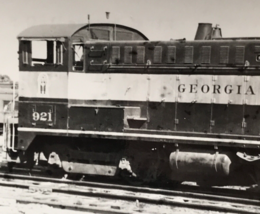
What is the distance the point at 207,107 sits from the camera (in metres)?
8.96

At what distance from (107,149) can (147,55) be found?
2.58 metres

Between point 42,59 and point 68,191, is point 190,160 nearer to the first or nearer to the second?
point 68,191

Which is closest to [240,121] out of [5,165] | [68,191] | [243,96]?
[243,96]

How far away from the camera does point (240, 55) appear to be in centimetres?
873

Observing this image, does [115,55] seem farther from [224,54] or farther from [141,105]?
[224,54]

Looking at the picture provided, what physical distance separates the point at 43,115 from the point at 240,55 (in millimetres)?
5131

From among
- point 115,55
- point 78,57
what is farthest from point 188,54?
point 78,57

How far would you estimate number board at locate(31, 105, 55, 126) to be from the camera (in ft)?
31.9

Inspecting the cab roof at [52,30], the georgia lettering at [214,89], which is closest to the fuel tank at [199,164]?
the georgia lettering at [214,89]

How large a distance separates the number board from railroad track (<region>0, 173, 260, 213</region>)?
1524 mm

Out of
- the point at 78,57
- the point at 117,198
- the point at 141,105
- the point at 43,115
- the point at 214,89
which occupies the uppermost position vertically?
the point at 78,57

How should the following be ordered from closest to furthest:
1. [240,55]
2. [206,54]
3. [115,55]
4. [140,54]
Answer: [240,55], [206,54], [140,54], [115,55]

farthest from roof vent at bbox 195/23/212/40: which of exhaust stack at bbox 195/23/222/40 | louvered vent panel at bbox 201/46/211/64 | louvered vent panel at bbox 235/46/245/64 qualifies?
louvered vent panel at bbox 235/46/245/64

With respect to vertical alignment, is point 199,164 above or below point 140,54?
below
